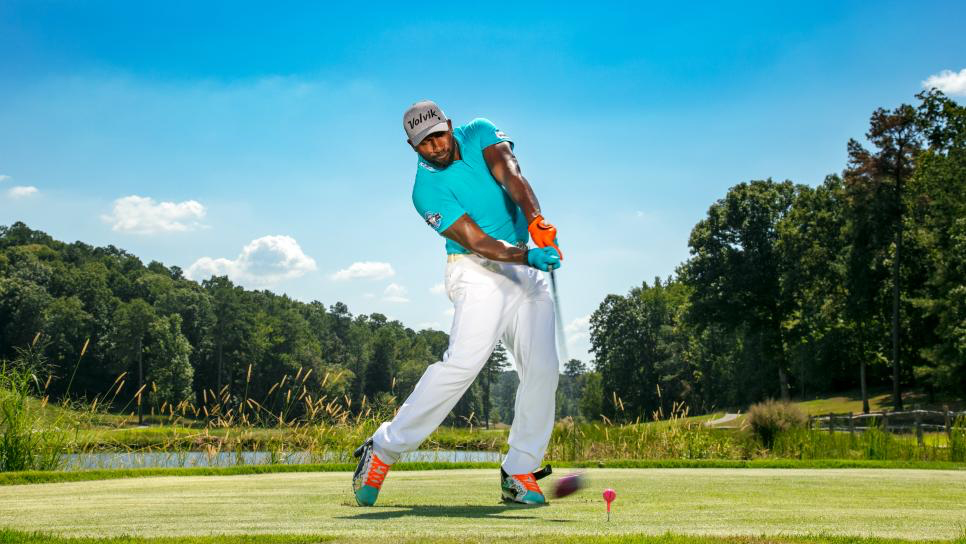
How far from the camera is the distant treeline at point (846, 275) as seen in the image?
1554 inches

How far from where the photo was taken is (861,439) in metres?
14.9

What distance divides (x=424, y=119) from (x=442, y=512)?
2.28 m

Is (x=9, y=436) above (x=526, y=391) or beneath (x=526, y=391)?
beneath

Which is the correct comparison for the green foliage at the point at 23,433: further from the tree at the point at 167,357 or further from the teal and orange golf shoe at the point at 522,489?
the tree at the point at 167,357

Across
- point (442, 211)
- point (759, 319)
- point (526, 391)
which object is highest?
point (759, 319)

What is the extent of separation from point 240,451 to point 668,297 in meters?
80.4

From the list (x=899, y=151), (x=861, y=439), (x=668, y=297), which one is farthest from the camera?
(x=668, y=297)

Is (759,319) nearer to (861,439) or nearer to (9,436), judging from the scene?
(861,439)

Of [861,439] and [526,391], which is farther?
[861,439]

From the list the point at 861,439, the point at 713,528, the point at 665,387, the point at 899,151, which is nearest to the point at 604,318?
the point at 665,387

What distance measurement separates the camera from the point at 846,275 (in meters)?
45.1

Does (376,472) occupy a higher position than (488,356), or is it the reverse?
(488,356)

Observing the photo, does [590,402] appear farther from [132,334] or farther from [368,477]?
[132,334]

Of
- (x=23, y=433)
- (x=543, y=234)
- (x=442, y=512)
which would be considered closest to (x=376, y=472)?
(x=442, y=512)
